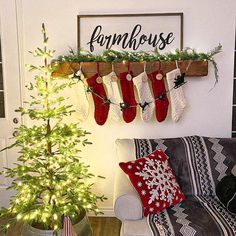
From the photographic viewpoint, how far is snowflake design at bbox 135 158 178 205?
8.11 ft

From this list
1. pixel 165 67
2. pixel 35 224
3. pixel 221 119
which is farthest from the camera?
pixel 221 119

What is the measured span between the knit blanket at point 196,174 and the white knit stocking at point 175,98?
0.81 ft

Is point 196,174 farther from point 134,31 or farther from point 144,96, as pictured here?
point 134,31

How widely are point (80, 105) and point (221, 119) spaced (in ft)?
4.10

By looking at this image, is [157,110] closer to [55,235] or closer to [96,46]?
[96,46]

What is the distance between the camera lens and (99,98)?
3.01 metres

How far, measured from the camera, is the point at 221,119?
3.21 meters

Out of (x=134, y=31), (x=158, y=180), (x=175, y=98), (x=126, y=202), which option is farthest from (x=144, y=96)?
(x=126, y=202)

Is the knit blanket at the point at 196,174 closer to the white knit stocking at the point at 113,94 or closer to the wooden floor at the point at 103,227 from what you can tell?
the white knit stocking at the point at 113,94

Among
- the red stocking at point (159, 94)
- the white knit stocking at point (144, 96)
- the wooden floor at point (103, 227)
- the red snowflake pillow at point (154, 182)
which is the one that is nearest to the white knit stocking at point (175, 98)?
the red stocking at point (159, 94)

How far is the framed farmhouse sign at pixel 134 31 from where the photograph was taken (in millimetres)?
3031

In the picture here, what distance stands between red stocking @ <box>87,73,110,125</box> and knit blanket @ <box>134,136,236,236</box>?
0.37 metres

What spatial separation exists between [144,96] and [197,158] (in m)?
0.67

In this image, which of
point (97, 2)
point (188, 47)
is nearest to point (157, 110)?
point (188, 47)
